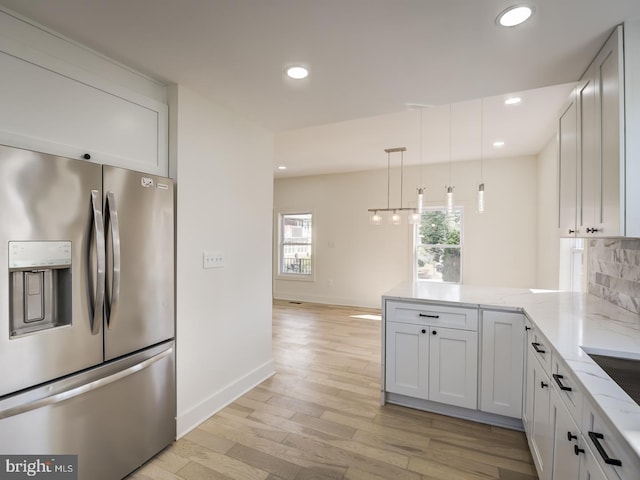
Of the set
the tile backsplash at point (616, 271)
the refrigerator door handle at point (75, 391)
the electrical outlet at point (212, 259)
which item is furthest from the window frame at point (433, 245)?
the refrigerator door handle at point (75, 391)

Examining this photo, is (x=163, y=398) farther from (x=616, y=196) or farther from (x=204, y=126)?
(x=616, y=196)

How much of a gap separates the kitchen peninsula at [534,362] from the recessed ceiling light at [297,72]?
70.2 inches

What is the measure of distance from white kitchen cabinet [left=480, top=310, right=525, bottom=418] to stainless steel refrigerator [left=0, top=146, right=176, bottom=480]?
2.23m

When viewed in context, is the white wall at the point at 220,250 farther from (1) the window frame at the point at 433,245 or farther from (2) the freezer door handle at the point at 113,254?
(1) the window frame at the point at 433,245

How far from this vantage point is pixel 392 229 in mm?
6102

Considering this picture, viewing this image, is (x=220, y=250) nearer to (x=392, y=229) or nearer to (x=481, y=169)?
(x=392, y=229)

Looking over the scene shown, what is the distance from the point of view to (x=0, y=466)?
4.49 ft

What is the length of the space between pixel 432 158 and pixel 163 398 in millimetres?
4935

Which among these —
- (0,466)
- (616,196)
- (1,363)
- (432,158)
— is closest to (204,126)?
(1,363)

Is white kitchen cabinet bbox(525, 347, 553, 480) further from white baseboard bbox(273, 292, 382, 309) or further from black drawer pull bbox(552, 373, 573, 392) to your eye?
white baseboard bbox(273, 292, 382, 309)

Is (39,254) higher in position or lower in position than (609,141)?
lower

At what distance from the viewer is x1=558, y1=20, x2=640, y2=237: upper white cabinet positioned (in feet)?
5.04

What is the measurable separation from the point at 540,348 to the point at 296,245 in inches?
226

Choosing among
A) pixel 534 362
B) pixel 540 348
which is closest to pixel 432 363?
pixel 534 362
